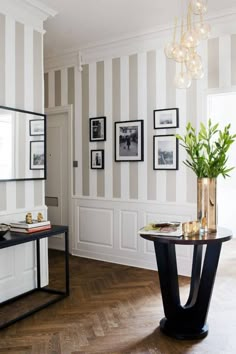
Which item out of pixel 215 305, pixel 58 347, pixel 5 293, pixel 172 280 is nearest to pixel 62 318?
pixel 58 347

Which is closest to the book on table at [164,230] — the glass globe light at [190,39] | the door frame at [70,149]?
the glass globe light at [190,39]

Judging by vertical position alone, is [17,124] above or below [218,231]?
above

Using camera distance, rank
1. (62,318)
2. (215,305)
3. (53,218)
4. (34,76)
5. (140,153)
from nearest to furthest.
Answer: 1. (62,318)
2. (215,305)
3. (34,76)
4. (140,153)
5. (53,218)

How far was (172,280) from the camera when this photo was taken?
270cm

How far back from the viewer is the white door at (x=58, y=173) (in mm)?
5336

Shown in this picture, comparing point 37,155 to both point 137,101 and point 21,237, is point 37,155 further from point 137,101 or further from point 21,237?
point 137,101

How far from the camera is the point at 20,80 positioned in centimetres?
352

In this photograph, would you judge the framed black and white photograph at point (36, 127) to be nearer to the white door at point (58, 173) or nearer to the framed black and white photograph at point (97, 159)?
the framed black and white photograph at point (97, 159)

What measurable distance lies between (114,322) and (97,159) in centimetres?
250

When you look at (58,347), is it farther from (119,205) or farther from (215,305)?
(119,205)

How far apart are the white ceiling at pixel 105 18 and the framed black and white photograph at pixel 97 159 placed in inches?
59.6

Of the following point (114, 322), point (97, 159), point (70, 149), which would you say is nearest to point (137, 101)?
point (97, 159)

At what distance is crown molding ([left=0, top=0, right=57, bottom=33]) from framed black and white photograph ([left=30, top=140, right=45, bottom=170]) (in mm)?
1236

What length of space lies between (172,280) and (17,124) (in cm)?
210
